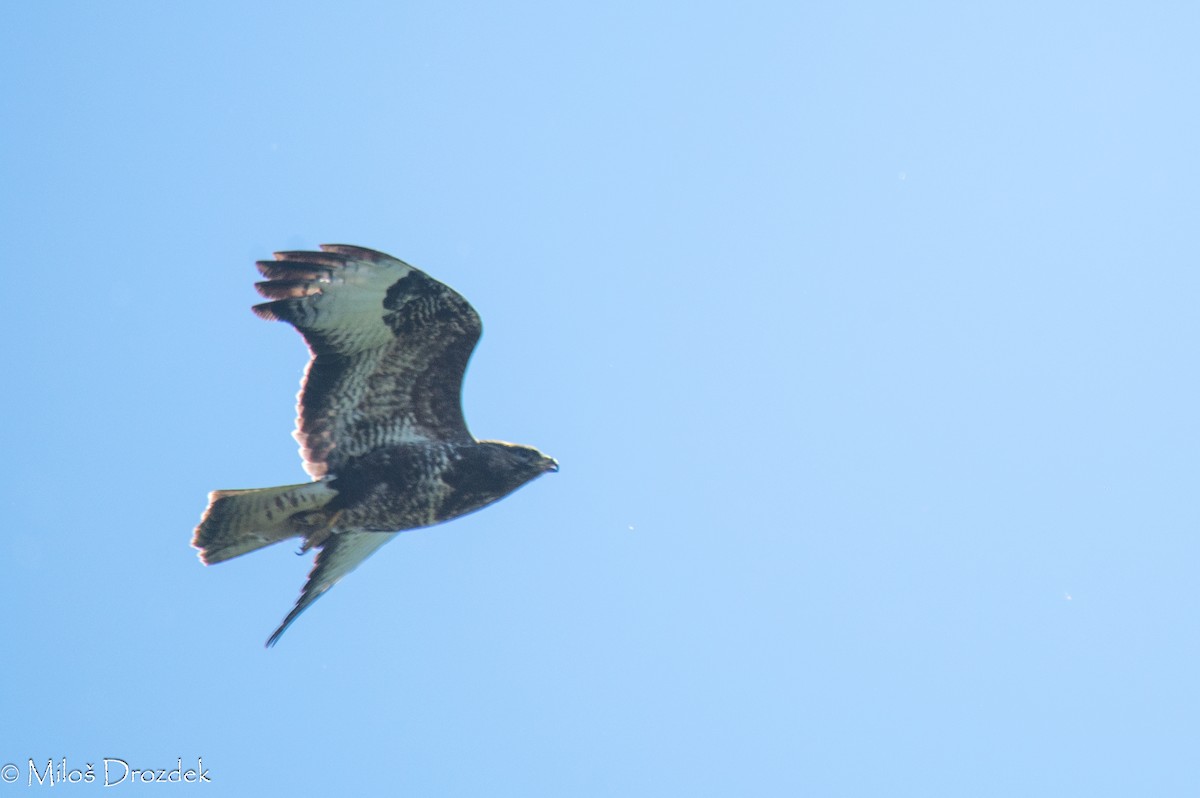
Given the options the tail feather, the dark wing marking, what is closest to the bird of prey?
the tail feather

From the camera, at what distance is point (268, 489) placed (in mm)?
10102

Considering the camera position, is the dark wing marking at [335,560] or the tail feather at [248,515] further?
the dark wing marking at [335,560]

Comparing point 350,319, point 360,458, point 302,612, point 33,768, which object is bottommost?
point 33,768

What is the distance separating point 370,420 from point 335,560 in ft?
4.09

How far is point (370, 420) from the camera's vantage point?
10578mm

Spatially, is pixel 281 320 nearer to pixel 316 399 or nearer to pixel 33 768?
pixel 316 399

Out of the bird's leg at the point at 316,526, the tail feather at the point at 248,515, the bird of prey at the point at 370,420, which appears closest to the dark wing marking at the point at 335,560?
the bird of prey at the point at 370,420

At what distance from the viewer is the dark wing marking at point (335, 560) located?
1094 centimetres

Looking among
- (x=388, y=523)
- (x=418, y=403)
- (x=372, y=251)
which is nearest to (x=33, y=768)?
(x=388, y=523)

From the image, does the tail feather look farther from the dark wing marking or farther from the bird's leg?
the dark wing marking

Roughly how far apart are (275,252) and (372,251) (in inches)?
27.8

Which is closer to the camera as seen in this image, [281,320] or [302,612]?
[281,320]

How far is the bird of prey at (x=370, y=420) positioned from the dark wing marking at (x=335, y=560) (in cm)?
28

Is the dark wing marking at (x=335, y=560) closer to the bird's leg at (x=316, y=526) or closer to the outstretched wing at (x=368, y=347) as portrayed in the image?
the bird's leg at (x=316, y=526)
